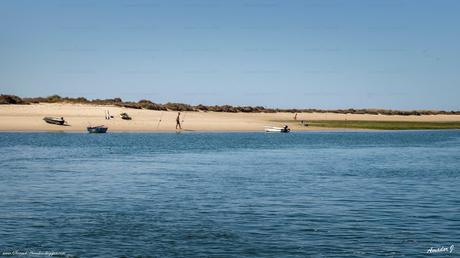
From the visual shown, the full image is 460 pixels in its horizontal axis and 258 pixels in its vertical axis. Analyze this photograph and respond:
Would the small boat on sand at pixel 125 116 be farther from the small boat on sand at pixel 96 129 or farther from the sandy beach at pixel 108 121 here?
the small boat on sand at pixel 96 129

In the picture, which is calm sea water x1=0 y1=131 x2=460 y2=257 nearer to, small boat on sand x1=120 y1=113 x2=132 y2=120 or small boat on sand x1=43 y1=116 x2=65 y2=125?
small boat on sand x1=43 y1=116 x2=65 y2=125

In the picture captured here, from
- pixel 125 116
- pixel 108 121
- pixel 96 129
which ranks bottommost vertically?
pixel 96 129

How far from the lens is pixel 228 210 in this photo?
901 inches

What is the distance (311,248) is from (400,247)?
8.11 ft

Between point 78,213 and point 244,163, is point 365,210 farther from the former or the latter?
point 244,163

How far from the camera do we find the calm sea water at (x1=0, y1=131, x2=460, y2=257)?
55.8 feet

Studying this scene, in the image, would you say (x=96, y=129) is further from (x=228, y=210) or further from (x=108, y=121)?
(x=228, y=210)

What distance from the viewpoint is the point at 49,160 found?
4744 centimetres

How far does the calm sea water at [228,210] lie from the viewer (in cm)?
1700

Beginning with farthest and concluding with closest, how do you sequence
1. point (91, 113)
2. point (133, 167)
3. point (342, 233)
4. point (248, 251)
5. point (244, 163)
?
point (91, 113)
point (244, 163)
point (133, 167)
point (342, 233)
point (248, 251)

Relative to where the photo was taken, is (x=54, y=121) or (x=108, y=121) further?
(x=108, y=121)

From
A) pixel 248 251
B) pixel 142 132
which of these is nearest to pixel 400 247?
pixel 248 251

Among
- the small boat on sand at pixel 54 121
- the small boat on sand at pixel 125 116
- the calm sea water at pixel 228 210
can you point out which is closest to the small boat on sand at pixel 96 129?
the small boat on sand at pixel 54 121

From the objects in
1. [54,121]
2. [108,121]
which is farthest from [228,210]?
[108,121]
